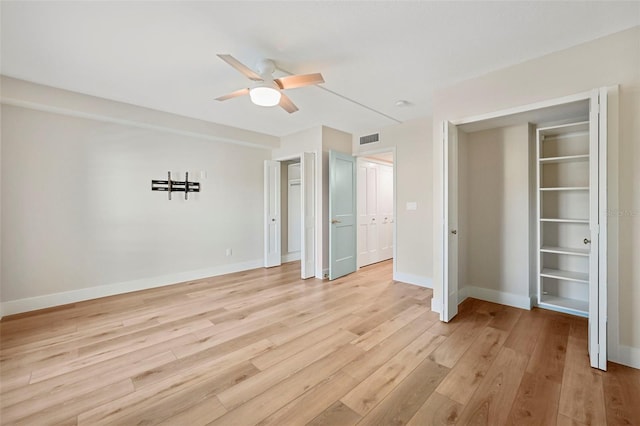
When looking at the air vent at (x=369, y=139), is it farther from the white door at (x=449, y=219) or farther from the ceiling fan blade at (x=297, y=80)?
the ceiling fan blade at (x=297, y=80)

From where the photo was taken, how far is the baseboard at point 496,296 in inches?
128

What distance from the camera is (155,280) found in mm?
4254

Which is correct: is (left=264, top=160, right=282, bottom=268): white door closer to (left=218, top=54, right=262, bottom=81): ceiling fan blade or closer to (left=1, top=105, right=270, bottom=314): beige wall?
(left=1, top=105, right=270, bottom=314): beige wall

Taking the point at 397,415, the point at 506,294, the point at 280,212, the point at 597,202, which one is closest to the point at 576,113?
the point at 597,202

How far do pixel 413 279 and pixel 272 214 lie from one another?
10.0 feet

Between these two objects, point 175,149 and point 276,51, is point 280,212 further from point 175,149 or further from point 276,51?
point 276,51

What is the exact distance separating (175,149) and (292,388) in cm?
415

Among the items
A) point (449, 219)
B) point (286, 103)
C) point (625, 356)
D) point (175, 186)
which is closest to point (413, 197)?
point (449, 219)

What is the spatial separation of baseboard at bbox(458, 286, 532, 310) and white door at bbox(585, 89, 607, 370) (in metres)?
1.21

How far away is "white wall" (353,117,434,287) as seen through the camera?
419 centimetres

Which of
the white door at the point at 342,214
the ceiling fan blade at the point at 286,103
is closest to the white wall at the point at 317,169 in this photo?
the white door at the point at 342,214

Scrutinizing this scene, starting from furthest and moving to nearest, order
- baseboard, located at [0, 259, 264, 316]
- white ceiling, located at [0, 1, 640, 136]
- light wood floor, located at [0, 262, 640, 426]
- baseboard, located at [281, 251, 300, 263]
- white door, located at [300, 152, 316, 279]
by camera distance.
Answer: baseboard, located at [281, 251, 300, 263]
white door, located at [300, 152, 316, 279]
baseboard, located at [0, 259, 264, 316]
white ceiling, located at [0, 1, 640, 136]
light wood floor, located at [0, 262, 640, 426]

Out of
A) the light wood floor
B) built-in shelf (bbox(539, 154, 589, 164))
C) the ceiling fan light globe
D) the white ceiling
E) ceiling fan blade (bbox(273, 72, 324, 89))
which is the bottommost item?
the light wood floor

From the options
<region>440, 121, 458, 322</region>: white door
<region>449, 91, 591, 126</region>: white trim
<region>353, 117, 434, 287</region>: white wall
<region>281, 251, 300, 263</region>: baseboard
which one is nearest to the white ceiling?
<region>449, 91, 591, 126</region>: white trim
